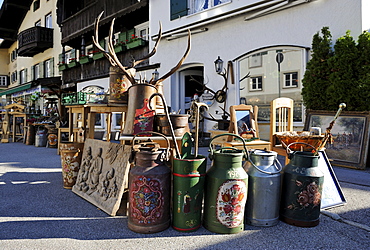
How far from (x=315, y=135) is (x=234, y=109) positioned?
1.39 m

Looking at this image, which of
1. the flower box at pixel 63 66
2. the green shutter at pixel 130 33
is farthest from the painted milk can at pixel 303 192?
the flower box at pixel 63 66

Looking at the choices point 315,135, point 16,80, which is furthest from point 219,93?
point 16,80

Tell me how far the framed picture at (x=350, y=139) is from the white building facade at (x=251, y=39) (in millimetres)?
1158

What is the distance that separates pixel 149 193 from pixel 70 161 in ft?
6.45

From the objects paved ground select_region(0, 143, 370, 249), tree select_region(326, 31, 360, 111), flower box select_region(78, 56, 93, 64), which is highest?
flower box select_region(78, 56, 93, 64)

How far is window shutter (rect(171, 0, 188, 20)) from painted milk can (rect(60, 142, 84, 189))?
6.59 m

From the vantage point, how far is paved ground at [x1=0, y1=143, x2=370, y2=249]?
226 cm

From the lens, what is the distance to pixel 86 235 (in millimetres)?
2455

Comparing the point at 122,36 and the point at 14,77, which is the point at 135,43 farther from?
the point at 14,77

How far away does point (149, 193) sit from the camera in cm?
245

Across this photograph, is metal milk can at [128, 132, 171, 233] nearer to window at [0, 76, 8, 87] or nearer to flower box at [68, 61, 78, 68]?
flower box at [68, 61, 78, 68]

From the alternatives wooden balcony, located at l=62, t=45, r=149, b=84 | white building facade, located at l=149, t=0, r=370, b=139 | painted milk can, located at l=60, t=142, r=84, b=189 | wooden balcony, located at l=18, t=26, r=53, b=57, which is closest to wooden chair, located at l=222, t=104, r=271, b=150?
painted milk can, located at l=60, t=142, r=84, b=189

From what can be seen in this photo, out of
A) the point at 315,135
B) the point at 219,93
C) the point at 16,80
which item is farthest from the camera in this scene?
the point at 16,80

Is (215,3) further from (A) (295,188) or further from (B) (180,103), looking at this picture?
(A) (295,188)
